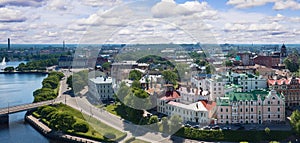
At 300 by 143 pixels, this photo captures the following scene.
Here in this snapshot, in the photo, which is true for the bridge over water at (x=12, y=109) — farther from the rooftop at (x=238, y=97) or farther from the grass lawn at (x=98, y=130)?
the rooftop at (x=238, y=97)

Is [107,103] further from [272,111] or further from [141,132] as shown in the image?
[272,111]

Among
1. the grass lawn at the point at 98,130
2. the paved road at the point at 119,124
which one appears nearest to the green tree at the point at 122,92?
the paved road at the point at 119,124

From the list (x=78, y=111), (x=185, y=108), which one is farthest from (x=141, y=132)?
(x=78, y=111)

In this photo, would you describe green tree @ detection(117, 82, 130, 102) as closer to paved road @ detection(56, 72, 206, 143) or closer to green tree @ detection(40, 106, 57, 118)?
paved road @ detection(56, 72, 206, 143)

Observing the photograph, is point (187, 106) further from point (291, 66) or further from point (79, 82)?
point (291, 66)

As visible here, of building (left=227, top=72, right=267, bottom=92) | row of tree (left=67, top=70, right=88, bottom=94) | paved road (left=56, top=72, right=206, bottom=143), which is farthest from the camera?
row of tree (left=67, top=70, right=88, bottom=94)

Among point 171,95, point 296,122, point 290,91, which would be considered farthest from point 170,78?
point 296,122

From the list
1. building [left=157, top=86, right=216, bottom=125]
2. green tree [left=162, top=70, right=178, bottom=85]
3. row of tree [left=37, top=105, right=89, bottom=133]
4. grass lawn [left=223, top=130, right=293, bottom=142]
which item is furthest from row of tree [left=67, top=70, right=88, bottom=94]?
grass lawn [left=223, top=130, right=293, bottom=142]
